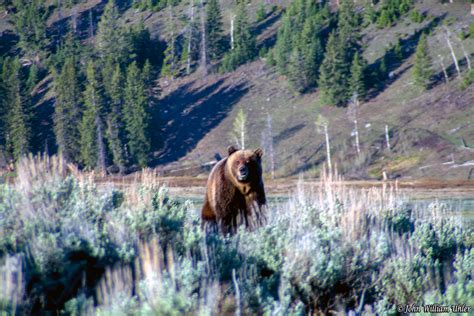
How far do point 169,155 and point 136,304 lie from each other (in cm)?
5496

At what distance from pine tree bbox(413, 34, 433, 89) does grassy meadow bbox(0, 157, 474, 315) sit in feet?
152

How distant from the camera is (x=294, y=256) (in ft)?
25.1

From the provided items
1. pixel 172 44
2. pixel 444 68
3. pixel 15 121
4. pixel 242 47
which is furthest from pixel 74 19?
pixel 444 68

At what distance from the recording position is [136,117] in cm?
5897

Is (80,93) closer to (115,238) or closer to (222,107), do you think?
(222,107)

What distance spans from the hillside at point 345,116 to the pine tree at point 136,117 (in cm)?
176

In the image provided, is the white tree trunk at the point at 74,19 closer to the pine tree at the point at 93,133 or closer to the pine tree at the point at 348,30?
the pine tree at the point at 93,133

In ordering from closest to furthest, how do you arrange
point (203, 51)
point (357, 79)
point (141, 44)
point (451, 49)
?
point (357, 79)
point (451, 49)
point (203, 51)
point (141, 44)

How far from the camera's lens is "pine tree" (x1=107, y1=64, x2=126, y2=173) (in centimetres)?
5794

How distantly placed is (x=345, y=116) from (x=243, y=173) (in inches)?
1870

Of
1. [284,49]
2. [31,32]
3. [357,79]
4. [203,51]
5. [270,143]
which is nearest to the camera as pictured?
[270,143]

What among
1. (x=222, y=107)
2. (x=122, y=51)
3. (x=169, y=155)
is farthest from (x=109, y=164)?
(x=122, y=51)

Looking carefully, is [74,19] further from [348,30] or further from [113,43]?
[348,30]

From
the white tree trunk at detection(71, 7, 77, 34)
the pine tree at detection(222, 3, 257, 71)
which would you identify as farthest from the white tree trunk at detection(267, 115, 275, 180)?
the white tree trunk at detection(71, 7, 77, 34)
